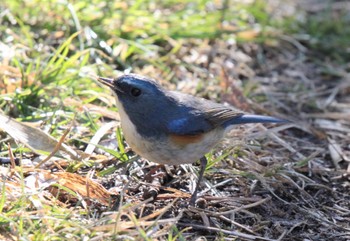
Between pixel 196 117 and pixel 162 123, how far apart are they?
29cm

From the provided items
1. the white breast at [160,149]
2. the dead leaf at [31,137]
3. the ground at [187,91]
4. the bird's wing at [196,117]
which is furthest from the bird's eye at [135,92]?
the dead leaf at [31,137]

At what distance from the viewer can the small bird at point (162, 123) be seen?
4363 mm

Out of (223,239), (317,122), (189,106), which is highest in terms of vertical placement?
(189,106)

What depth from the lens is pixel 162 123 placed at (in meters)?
4.41

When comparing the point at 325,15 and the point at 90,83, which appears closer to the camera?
the point at 90,83

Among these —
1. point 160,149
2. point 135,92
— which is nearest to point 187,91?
point 135,92

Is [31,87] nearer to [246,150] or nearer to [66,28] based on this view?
[66,28]

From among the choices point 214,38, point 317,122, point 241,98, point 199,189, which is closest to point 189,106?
point 199,189

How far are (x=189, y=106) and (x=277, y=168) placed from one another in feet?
2.76

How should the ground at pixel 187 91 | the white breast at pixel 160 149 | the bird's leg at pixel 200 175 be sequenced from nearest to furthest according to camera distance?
the ground at pixel 187 91
the white breast at pixel 160 149
the bird's leg at pixel 200 175

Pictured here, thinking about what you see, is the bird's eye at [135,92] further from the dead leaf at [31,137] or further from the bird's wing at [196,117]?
the dead leaf at [31,137]

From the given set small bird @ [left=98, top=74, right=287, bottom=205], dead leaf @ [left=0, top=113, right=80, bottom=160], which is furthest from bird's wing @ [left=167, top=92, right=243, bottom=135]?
dead leaf @ [left=0, top=113, right=80, bottom=160]

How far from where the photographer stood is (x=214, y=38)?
6977 millimetres

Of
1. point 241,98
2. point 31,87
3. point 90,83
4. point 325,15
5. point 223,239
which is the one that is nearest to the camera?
point 223,239
